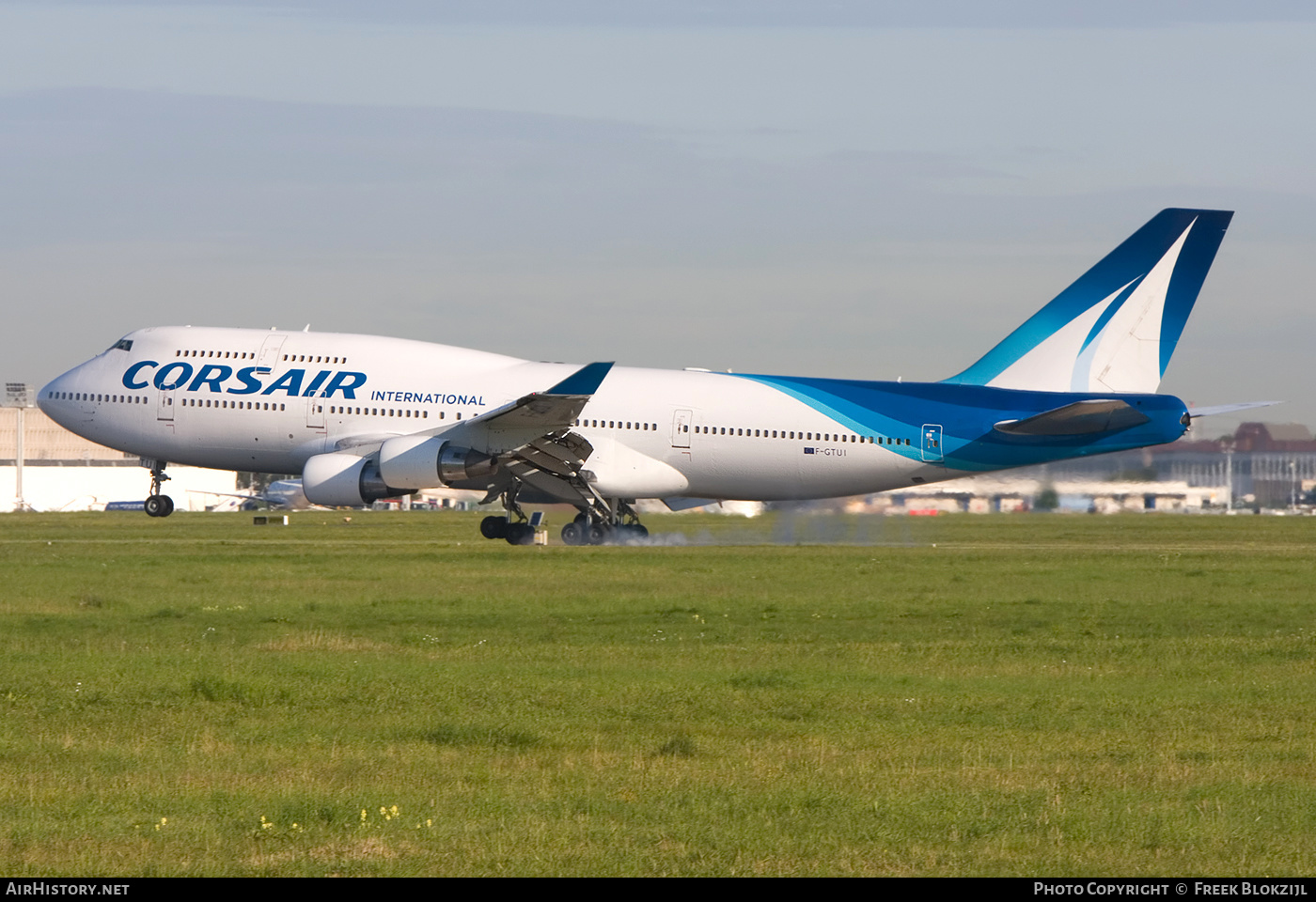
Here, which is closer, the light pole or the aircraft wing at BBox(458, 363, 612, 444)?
the aircraft wing at BBox(458, 363, 612, 444)

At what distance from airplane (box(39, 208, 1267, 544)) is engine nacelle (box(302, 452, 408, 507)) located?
0.19 ft

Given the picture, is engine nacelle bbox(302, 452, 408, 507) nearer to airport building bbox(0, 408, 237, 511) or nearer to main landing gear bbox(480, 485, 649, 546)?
main landing gear bbox(480, 485, 649, 546)

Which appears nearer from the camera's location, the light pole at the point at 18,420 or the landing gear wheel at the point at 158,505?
the landing gear wheel at the point at 158,505

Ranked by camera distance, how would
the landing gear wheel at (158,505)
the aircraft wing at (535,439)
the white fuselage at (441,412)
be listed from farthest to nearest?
the landing gear wheel at (158,505), the white fuselage at (441,412), the aircraft wing at (535,439)

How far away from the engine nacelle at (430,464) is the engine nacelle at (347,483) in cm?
40

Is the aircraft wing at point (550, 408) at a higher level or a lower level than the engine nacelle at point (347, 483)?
higher

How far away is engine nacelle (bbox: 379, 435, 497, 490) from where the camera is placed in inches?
1849

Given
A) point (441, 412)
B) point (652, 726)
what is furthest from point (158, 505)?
point (652, 726)

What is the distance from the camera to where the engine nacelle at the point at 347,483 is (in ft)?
156

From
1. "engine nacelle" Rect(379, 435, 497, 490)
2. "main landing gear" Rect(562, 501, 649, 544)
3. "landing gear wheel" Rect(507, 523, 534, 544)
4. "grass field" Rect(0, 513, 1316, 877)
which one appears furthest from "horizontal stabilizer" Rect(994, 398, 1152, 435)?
"engine nacelle" Rect(379, 435, 497, 490)

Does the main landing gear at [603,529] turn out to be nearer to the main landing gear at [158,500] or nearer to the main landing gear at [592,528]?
the main landing gear at [592,528]

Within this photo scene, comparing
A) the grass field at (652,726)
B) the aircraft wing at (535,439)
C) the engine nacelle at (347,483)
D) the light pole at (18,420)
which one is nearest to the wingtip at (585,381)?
the aircraft wing at (535,439)

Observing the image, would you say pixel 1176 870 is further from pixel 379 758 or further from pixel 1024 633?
pixel 1024 633

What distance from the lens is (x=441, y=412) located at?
164 feet
